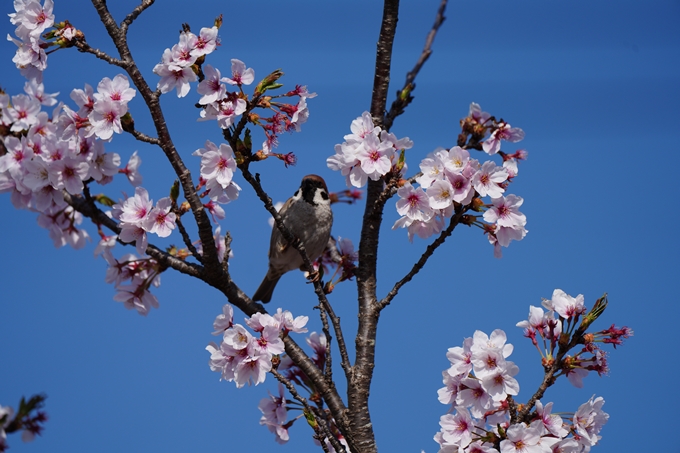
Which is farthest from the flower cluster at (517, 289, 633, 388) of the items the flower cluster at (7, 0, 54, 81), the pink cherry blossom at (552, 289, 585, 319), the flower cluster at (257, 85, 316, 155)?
the flower cluster at (7, 0, 54, 81)

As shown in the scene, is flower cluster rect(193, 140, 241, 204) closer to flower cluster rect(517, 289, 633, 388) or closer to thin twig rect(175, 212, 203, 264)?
thin twig rect(175, 212, 203, 264)

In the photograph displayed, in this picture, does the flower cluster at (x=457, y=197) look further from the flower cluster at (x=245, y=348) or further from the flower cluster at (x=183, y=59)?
the flower cluster at (x=183, y=59)

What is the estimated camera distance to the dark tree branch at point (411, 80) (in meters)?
4.07

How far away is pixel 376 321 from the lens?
146 inches

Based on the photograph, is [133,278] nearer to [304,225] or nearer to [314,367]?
[314,367]

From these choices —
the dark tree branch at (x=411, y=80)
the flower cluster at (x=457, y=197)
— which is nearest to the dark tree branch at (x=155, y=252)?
the flower cluster at (x=457, y=197)

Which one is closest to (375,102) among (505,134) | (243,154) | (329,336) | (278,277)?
(505,134)

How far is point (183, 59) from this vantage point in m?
3.22

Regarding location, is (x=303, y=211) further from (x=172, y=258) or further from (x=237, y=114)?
(x=237, y=114)

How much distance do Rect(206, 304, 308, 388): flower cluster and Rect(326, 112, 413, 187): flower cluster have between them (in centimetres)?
83

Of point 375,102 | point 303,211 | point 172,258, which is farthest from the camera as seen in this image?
point 303,211

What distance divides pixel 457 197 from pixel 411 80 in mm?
1384

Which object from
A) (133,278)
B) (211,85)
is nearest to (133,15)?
(211,85)

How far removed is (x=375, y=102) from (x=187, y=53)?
125 centimetres
